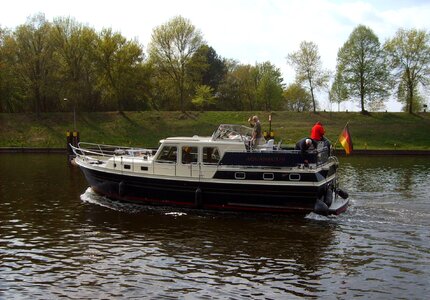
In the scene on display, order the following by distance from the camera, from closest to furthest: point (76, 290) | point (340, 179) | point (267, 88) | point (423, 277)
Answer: point (76, 290) → point (423, 277) → point (340, 179) → point (267, 88)

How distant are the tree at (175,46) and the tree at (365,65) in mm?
23245

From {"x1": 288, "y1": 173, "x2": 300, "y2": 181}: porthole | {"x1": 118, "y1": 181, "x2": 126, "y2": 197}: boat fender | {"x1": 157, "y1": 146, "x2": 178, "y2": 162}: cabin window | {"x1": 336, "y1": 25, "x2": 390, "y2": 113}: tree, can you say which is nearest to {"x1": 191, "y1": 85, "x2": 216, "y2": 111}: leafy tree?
{"x1": 336, "y1": 25, "x2": 390, "y2": 113}: tree

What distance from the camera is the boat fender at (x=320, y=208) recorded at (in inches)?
768

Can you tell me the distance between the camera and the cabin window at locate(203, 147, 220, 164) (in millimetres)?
21203

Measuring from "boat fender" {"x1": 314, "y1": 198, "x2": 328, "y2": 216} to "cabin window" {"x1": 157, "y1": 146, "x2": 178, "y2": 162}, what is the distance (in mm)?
6805

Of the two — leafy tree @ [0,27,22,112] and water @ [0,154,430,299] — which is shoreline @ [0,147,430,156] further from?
water @ [0,154,430,299]

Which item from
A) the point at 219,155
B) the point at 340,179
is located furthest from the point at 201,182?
the point at 340,179

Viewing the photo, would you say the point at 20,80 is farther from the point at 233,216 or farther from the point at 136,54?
the point at 233,216

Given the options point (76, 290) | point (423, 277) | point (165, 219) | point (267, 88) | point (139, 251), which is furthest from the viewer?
point (267, 88)

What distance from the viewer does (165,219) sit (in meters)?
20.0

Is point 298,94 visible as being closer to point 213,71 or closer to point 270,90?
point 270,90

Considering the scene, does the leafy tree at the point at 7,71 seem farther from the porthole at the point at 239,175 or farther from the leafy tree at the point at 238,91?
the porthole at the point at 239,175

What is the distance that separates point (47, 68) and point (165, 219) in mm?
57066

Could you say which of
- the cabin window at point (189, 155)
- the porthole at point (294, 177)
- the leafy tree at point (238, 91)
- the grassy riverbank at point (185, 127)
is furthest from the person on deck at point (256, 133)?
the leafy tree at point (238, 91)
